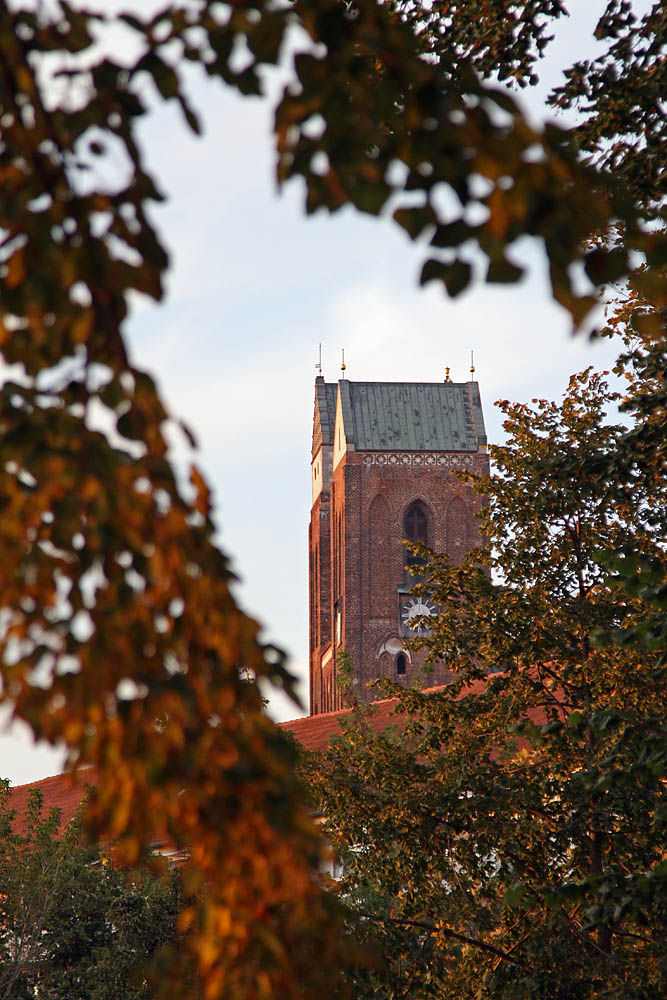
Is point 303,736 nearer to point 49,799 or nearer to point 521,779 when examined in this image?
point 49,799

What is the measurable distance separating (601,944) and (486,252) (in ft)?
36.4

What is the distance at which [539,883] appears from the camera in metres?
11.8

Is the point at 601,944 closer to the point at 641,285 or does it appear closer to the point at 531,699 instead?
the point at 531,699

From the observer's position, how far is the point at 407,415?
278ft

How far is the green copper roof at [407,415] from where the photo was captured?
83.1 m

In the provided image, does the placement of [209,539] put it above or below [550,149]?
below

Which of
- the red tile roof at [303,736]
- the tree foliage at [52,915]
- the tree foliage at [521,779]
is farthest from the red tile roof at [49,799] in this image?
the tree foliage at [521,779]

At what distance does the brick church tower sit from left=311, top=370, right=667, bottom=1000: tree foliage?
211 ft

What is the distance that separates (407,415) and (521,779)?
72.7 meters

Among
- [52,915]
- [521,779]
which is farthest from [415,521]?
[521,779]

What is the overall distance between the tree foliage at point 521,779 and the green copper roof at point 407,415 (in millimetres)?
68818

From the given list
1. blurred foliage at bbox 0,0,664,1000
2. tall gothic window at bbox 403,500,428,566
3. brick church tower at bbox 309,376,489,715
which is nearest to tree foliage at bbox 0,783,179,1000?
blurred foliage at bbox 0,0,664,1000

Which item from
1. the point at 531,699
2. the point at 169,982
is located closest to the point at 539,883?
the point at 531,699

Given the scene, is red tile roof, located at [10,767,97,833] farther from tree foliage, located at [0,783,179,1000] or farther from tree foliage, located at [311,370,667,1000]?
tree foliage, located at [311,370,667,1000]
